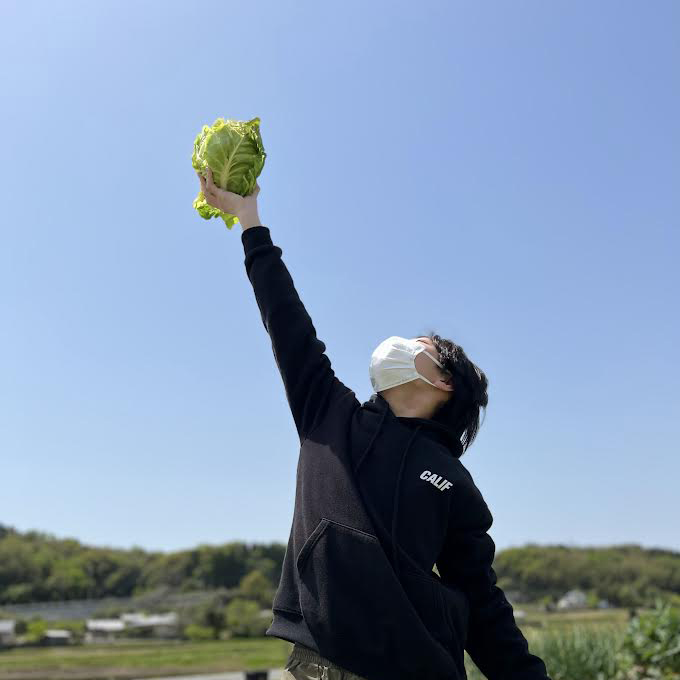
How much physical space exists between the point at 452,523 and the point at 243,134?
1.67 meters

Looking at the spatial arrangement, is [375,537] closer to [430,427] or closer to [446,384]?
[430,427]

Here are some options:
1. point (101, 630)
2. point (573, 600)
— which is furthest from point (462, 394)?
point (101, 630)

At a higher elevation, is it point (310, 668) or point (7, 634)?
point (310, 668)

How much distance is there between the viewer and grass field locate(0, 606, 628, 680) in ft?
79.6

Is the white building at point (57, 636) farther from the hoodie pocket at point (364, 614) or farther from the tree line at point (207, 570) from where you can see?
the hoodie pocket at point (364, 614)

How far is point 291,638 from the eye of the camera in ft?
7.89

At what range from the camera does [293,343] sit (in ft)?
8.77

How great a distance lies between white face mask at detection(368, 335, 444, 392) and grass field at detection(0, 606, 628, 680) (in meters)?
20.2

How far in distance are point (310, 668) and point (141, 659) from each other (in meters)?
31.0

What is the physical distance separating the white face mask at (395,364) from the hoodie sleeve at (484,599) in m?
0.46

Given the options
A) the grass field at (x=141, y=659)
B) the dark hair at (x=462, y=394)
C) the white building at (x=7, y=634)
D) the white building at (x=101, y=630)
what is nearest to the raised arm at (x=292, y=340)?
the dark hair at (x=462, y=394)

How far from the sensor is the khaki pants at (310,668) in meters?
2.32

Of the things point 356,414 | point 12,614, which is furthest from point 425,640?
point 12,614

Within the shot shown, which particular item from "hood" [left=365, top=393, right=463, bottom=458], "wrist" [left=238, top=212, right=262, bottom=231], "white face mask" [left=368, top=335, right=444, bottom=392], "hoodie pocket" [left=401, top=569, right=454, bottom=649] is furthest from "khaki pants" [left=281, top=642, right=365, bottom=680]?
"wrist" [left=238, top=212, right=262, bottom=231]
